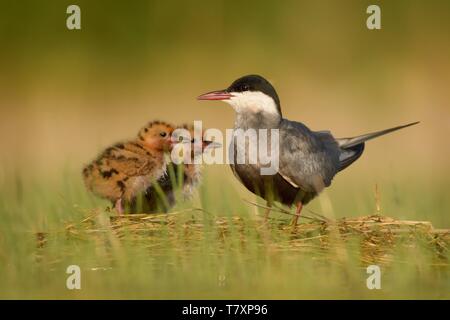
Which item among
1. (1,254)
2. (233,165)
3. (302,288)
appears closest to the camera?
(302,288)

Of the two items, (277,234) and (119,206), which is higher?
(119,206)

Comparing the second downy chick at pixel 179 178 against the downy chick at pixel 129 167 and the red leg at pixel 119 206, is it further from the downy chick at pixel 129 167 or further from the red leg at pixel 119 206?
the red leg at pixel 119 206

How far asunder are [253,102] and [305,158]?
55 cm

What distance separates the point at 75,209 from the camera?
21.0 ft

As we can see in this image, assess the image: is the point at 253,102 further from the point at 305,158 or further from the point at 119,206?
the point at 119,206

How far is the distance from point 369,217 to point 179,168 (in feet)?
4.58

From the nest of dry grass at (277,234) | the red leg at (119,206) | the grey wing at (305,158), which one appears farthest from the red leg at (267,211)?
the red leg at (119,206)

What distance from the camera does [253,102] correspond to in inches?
263

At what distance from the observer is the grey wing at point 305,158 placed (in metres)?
6.57

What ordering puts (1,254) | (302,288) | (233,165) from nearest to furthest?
(302,288)
(1,254)
(233,165)

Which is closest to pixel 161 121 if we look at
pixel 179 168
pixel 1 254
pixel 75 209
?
pixel 179 168

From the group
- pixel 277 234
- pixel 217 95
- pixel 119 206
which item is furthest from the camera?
pixel 217 95

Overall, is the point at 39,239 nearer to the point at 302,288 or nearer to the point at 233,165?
A: the point at 233,165

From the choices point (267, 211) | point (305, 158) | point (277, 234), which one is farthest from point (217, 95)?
point (277, 234)
